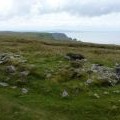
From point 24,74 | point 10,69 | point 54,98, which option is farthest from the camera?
point 10,69


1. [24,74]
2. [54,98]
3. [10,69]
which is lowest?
[54,98]

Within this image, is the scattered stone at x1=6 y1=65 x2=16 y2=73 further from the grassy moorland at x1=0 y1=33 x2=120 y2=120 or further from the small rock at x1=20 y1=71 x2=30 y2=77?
the small rock at x1=20 y1=71 x2=30 y2=77

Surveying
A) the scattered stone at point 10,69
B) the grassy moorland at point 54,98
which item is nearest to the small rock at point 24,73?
the grassy moorland at point 54,98

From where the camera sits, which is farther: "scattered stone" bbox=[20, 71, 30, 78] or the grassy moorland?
"scattered stone" bbox=[20, 71, 30, 78]

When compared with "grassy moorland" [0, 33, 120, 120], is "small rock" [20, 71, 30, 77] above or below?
above

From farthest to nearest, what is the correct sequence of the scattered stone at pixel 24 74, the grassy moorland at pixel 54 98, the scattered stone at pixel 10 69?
the scattered stone at pixel 10 69 → the scattered stone at pixel 24 74 → the grassy moorland at pixel 54 98

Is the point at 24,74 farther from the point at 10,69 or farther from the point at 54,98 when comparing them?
the point at 54,98

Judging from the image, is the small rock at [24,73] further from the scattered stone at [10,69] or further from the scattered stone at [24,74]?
the scattered stone at [10,69]

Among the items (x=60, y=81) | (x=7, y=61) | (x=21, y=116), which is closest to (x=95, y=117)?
(x=21, y=116)

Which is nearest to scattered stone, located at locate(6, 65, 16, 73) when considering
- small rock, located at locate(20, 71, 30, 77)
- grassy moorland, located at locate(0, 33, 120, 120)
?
grassy moorland, located at locate(0, 33, 120, 120)

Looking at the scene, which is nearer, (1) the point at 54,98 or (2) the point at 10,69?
(1) the point at 54,98

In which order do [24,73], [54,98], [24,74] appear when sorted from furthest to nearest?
[24,73] < [24,74] < [54,98]

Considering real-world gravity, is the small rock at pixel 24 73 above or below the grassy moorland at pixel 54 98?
above

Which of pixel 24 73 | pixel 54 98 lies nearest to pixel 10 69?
pixel 24 73
